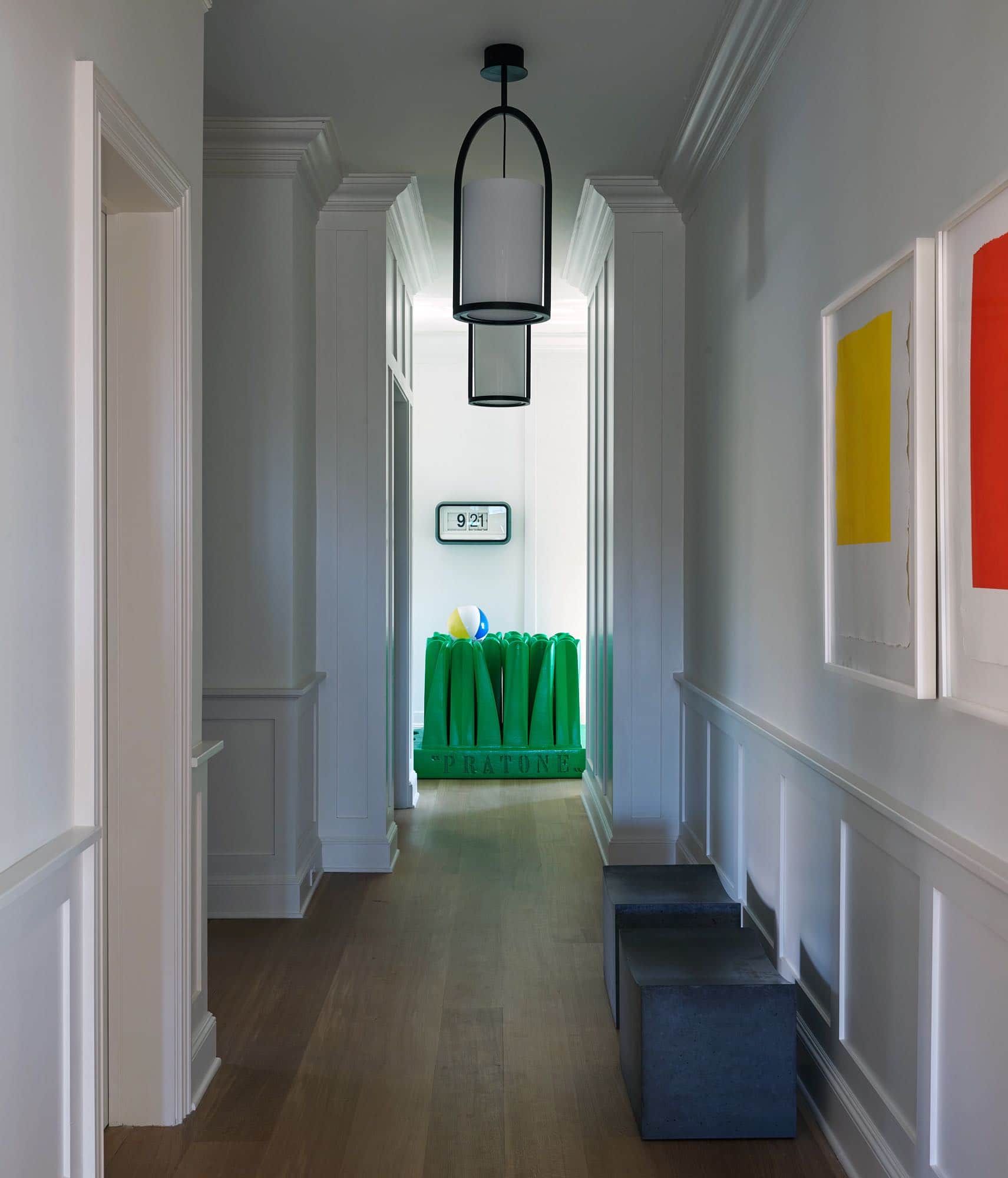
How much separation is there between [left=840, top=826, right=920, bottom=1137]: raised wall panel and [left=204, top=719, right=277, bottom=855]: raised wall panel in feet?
7.52

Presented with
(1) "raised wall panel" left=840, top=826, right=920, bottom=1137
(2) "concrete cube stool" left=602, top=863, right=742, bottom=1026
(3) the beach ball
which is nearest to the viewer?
(1) "raised wall panel" left=840, top=826, right=920, bottom=1137

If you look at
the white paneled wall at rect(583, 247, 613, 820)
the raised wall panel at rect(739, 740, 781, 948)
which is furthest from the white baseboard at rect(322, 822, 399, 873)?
the raised wall panel at rect(739, 740, 781, 948)

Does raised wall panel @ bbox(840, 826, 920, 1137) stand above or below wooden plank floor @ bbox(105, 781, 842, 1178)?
above

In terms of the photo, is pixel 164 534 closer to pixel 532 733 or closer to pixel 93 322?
pixel 93 322

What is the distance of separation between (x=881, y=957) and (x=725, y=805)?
1514mm

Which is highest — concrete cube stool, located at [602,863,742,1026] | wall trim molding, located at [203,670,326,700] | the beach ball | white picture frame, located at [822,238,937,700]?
white picture frame, located at [822,238,937,700]

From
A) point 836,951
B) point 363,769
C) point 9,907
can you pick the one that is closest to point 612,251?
point 363,769

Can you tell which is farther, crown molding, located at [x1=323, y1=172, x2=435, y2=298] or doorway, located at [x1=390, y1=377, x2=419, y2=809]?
doorway, located at [x1=390, y1=377, x2=419, y2=809]

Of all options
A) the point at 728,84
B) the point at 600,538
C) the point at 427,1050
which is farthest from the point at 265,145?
the point at 427,1050

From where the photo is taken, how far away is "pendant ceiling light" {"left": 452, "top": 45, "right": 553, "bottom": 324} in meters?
3.15

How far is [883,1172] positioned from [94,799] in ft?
5.41

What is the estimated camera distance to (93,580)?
1923 mm

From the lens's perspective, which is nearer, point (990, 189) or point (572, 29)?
point (990, 189)

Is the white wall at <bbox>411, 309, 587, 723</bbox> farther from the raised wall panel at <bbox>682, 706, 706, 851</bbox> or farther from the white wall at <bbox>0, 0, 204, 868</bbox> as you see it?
the white wall at <bbox>0, 0, 204, 868</bbox>
